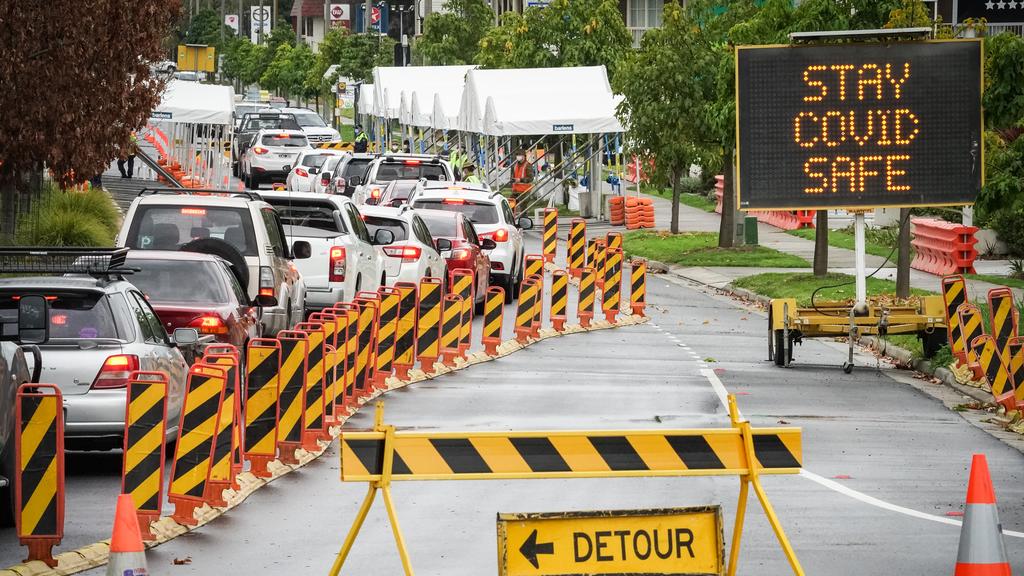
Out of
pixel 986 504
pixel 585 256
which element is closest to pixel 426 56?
pixel 585 256

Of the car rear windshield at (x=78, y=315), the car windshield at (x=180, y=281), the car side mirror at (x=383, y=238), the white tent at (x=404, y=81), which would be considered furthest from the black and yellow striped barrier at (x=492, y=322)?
the white tent at (x=404, y=81)

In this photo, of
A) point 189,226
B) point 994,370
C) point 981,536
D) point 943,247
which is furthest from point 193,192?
point 943,247

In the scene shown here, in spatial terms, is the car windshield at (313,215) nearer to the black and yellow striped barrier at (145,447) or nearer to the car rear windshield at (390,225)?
the car rear windshield at (390,225)

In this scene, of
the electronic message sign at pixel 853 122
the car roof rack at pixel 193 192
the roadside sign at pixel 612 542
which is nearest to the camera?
the roadside sign at pixel 612 542

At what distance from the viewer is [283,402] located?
13.2 metres

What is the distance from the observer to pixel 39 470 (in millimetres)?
9820

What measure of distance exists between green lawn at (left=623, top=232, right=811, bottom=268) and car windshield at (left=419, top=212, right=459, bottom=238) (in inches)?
389

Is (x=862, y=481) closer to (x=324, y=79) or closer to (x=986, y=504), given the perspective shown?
(x=986, y=504)

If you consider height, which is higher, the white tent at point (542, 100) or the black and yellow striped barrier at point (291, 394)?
the white tent at point (542, 100)

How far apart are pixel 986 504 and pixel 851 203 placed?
11233mm

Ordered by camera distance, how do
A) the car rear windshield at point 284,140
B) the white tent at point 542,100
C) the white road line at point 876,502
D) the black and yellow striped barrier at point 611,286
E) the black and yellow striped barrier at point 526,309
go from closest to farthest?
the white road line at point 876,502 → the black and yellow striped barrier at point 526,309 → the black and yellow striped barrier at point 611,286 → the white tent at point 542,100 → the car rear windshield at point 284,140

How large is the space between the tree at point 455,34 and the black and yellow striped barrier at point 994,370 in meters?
55.1

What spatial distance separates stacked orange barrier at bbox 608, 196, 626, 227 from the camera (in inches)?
1847

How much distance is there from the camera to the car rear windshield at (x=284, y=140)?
178ft
